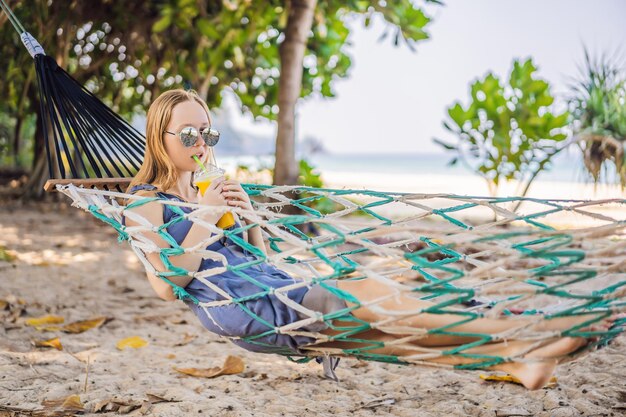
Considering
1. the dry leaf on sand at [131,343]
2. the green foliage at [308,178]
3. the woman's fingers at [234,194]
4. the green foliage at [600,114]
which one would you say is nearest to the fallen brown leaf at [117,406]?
the dry leaf on sand at [131,343]

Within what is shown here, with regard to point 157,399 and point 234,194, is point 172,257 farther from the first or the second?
point 157,399

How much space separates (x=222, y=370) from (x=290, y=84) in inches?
109

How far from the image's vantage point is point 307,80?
19.4 feet

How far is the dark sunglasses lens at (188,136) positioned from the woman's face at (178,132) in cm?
1

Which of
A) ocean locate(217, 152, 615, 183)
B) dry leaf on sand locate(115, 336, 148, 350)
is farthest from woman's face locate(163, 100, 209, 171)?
ocean locate(217, 152, 615, 183)

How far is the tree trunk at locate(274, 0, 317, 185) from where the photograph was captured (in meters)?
4.31

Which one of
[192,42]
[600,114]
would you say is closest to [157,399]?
[600,114]

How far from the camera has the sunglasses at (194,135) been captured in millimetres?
1635

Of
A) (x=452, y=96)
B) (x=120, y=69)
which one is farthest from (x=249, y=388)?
(x=452, y=96)

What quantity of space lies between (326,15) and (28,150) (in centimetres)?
770

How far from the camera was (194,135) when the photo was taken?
1.64 metres

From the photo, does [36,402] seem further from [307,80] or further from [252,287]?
[307,80]

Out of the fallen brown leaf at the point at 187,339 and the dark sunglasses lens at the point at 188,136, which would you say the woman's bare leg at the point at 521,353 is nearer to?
the dark sunglasses lens at the point at 188,136

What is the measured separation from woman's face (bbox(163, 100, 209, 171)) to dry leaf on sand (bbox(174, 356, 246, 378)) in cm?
68
